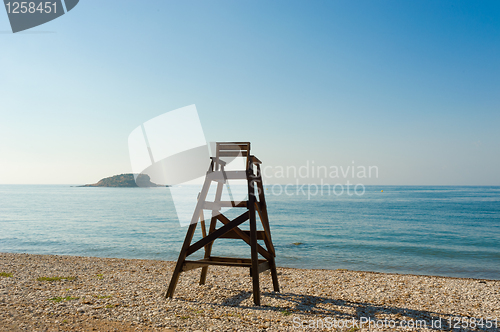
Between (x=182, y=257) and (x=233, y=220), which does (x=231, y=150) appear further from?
(x=182, y=257)

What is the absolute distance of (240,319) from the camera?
6.03 m

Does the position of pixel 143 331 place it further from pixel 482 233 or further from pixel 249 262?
pixel 482 233

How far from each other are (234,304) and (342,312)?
2354 millimetres

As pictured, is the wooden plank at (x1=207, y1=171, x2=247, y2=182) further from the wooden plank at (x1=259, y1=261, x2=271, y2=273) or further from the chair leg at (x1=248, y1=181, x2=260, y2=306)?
the wooden plank at (x1=259, y1=261, x2=271, y2=273)

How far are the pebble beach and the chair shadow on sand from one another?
0.02 m

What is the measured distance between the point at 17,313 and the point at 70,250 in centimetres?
1541

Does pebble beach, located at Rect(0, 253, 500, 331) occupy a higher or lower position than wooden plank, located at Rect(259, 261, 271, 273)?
lower

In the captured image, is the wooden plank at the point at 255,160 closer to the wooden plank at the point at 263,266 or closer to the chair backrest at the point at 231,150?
the chair backrest at the point at 231,150

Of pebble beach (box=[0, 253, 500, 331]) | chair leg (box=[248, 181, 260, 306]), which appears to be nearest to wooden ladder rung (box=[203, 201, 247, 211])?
chair leg (box=[248, 181, 260, 306])

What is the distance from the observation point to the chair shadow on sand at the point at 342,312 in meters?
6.30

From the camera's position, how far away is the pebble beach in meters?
5.71

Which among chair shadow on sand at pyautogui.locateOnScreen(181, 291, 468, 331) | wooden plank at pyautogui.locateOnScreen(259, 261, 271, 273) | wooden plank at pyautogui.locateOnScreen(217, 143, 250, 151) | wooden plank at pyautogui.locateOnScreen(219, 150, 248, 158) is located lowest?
chair shadow on sand at pyautogui.locateOnScreen(181, 291, 468, 331)

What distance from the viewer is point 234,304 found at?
7219mm

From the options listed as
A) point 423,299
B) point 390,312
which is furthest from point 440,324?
point 423,299
